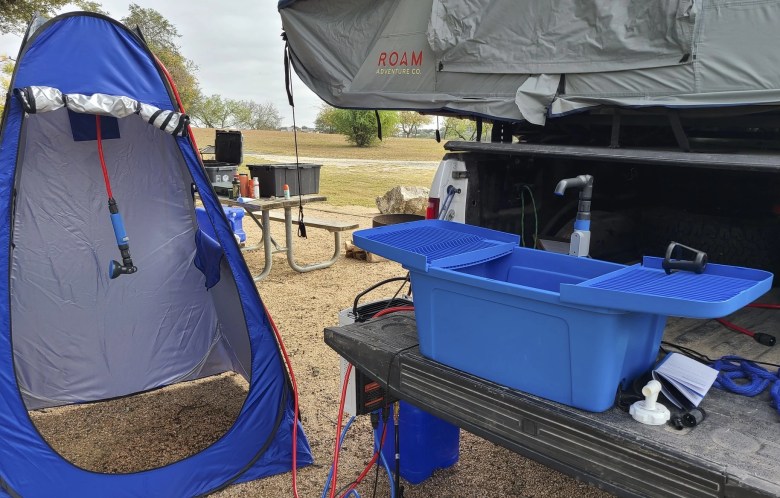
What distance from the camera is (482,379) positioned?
182 centimetres

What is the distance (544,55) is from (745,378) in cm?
164

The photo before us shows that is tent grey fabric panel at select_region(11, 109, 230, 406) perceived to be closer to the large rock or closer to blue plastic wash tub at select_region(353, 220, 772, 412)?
blue plastic wash tub at select_region(353, 220, 772, 412)

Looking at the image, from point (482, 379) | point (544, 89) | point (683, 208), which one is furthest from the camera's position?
point (683, 208)

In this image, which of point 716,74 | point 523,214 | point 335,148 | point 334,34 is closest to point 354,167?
point 335,148

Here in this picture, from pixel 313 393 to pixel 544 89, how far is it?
2.34 meters

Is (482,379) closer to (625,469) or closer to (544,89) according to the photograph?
(625,469)

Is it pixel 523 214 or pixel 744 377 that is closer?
pixel 744 377

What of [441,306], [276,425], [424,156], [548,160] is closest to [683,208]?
[548,160]

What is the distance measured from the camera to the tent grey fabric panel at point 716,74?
2186mm

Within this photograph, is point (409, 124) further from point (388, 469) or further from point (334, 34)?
point (388, 469)

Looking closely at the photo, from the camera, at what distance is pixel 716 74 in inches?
92.4

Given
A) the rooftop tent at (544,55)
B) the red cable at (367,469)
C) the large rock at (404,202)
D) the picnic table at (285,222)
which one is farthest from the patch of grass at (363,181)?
the red cable at (367,469)

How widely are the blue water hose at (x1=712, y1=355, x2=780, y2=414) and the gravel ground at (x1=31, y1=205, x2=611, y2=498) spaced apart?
1.20m

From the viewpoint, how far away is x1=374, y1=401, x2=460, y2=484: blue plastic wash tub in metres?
2.81
